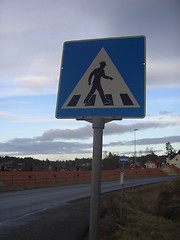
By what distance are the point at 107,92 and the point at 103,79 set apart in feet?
0.43

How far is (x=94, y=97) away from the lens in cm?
384

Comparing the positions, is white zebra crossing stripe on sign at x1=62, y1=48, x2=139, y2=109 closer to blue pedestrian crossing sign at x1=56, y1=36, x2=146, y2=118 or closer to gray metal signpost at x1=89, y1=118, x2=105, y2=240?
blue pedestrian crossing sign at x1=56, y1=36, x2=146, y2=118

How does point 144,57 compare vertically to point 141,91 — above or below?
above

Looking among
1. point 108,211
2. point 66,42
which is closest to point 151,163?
point 108,211

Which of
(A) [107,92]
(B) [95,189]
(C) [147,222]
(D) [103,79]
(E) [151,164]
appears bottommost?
(C) [147,222]

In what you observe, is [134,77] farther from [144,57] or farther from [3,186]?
[3,186]

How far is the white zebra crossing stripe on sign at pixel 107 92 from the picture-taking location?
381 cm

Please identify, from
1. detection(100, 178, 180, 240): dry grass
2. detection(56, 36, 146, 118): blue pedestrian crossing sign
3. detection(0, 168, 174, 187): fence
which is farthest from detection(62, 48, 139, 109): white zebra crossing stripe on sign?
detection(0, 168, 174, 187): fence

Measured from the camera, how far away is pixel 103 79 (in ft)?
12.6

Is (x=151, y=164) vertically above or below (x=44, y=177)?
above

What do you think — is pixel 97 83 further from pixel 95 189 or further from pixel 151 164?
pixel 151 164

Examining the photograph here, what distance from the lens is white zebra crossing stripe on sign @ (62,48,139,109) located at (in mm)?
3812

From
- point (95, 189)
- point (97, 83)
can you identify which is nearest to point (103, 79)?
point (97, 83)

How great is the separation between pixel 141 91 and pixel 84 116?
593mm
